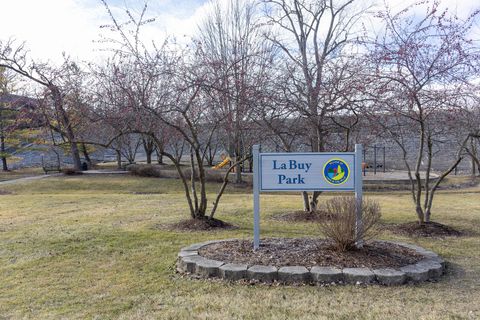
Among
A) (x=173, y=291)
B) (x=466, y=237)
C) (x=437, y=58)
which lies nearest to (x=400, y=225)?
(x=466, y=237)

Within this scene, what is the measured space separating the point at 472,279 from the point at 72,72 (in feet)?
26.5

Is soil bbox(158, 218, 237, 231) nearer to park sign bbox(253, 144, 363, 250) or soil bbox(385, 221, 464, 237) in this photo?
park sign bbox(253, 144, 363, 250)

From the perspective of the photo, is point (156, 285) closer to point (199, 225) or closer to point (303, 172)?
point (303, 172)

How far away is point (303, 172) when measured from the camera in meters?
5.61

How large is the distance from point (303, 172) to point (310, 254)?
1.02m

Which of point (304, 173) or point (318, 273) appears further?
point (304, 173)

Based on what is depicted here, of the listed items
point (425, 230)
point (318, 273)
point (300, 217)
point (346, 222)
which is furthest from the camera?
point (300, 217)

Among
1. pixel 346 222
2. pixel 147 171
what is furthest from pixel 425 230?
pixel 147 171

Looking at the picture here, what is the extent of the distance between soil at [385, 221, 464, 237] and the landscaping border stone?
107 inches

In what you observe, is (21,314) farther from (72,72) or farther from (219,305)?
(72,72)

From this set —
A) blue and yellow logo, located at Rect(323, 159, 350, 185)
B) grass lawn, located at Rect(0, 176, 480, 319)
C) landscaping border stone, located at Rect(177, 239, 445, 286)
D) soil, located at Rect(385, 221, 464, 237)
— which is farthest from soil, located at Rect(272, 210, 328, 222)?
landscaping border stone, located at Rect(177, 239, 445, 286)

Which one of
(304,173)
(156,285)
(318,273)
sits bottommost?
(156,285)

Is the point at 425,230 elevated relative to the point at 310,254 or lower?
lower

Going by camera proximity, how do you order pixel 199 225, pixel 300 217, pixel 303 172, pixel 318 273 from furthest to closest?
1. pixel 300 217
2. pixel 199 225
3. pixel 303 172
4. pixel 318 273
